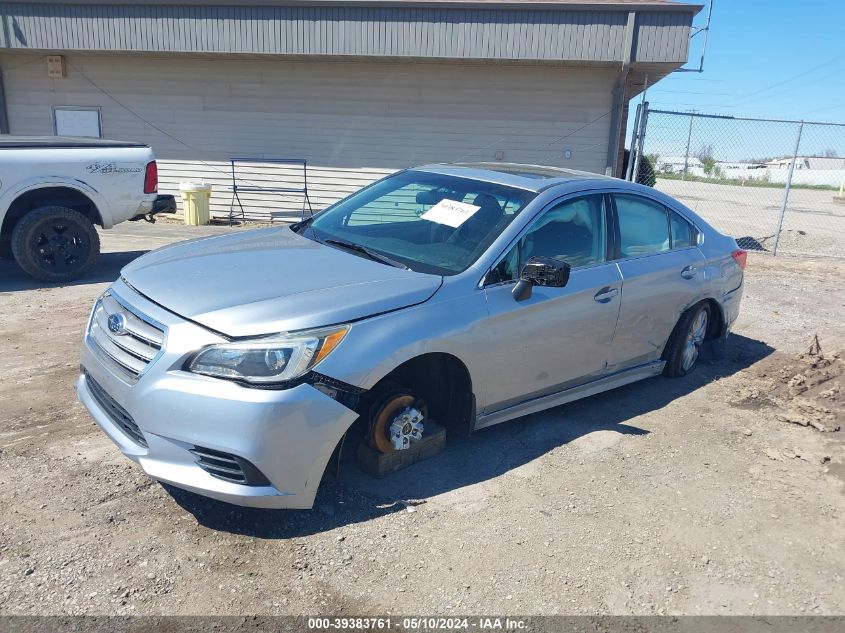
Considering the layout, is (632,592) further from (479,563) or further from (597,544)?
(479,563)

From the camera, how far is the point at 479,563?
3.13m

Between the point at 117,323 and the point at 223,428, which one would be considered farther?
the point at 117,323

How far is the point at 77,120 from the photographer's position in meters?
14.5

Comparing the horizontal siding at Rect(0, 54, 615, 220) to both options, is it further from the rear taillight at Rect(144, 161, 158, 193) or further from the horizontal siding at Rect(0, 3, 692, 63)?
the rear taillight at Rect(144, 161, 158, 193)

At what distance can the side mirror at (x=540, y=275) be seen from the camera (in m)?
3.80

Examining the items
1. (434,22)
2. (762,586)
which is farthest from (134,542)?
(434,22)

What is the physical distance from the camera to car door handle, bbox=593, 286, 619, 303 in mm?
4430

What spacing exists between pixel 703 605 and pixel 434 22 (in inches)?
440

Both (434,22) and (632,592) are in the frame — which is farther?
(434,22)

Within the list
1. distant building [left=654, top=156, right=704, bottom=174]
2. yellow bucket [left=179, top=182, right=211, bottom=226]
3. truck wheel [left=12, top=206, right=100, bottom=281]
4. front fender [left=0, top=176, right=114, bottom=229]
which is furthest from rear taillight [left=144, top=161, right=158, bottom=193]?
distant building [left=654, top=156, right=704, bottom=174]

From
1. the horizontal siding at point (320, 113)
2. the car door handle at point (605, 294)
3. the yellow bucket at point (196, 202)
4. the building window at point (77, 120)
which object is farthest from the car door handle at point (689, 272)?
the building window at point (77, 120)

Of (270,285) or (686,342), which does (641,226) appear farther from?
(270,285)

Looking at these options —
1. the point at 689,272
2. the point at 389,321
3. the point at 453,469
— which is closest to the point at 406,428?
the point at 453,469

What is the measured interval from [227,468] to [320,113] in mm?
12017
